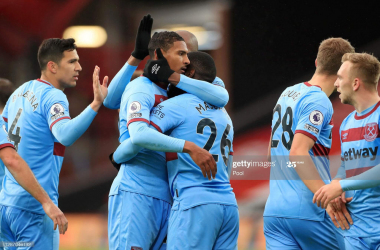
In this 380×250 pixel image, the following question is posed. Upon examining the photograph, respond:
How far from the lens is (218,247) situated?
267cm

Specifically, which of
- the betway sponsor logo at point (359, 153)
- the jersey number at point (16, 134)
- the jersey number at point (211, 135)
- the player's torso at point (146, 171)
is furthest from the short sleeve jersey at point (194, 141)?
the jersey number at point (16, 134)

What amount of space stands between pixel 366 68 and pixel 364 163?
0.63 m

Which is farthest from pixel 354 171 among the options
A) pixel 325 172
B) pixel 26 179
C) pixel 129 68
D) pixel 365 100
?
pixel 26 179

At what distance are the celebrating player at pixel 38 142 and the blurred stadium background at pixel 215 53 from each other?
3.54 meters

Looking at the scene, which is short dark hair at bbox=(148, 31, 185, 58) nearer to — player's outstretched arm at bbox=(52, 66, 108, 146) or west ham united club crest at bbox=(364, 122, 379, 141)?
player's outstretched arm at bbox=(52, 66, 108, 146)

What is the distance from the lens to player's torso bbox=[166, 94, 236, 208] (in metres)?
2.64

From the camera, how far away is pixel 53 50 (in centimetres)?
386

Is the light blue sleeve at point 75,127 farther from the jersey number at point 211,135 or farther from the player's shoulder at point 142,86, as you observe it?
the jersey number at point 211,135

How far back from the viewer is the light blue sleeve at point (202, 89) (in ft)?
9.03

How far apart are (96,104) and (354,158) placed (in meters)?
1.80

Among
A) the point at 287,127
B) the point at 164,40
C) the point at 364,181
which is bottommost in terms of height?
the point at 364,181

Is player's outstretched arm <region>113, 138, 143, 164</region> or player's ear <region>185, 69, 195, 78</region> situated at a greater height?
player's ear <region>185, 69, 195, 78</region>

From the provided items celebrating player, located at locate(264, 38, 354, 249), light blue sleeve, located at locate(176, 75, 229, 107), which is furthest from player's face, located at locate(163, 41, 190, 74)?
celebrating player, located at locate(264, 38, 354, 249)

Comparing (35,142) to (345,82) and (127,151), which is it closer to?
(127,151)
